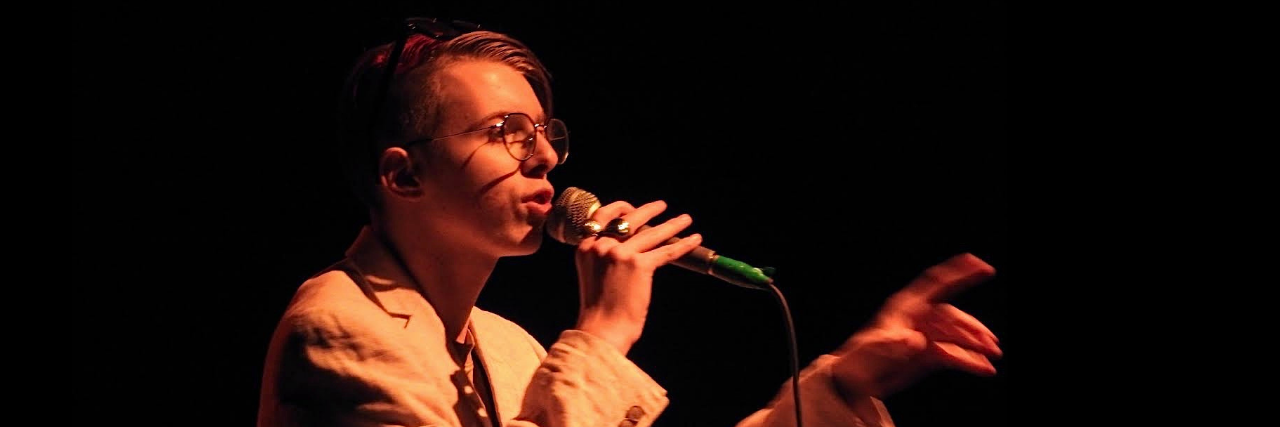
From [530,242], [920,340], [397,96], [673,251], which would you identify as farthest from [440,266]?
[920,340]

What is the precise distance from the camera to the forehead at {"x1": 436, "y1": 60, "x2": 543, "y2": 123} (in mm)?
1591

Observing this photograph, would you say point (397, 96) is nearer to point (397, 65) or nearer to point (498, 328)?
point (397, 65)

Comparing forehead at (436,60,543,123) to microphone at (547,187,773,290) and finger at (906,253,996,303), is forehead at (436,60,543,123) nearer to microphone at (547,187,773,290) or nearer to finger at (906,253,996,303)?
microphone at (547,187,773,290)

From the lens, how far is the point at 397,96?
63.5 inches

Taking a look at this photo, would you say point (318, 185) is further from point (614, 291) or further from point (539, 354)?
point (614, 291)

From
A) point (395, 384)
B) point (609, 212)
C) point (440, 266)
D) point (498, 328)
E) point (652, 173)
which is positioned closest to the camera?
point (395, 384)

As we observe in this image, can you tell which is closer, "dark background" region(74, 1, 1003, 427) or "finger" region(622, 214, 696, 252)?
"finger" region(622, 214, 696, 252)

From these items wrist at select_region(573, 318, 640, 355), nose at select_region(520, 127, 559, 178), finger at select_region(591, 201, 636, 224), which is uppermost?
nose at select_region(520, 127, 559, 178)

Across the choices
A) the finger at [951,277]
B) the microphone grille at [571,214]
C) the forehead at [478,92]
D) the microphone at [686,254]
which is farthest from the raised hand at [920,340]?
the forehead at [478,92]

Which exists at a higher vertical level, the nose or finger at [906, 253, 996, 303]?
the nose

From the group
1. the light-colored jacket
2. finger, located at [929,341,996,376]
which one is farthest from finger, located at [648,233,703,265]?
finger, located at [929,341,996,376]

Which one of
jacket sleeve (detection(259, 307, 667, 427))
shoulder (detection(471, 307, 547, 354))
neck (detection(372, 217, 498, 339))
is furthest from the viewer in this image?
shoulder (detection(471, 307, 547, 354))

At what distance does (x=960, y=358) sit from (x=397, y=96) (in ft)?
2.72

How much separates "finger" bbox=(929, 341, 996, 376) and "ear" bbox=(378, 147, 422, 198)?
733 millimetres
